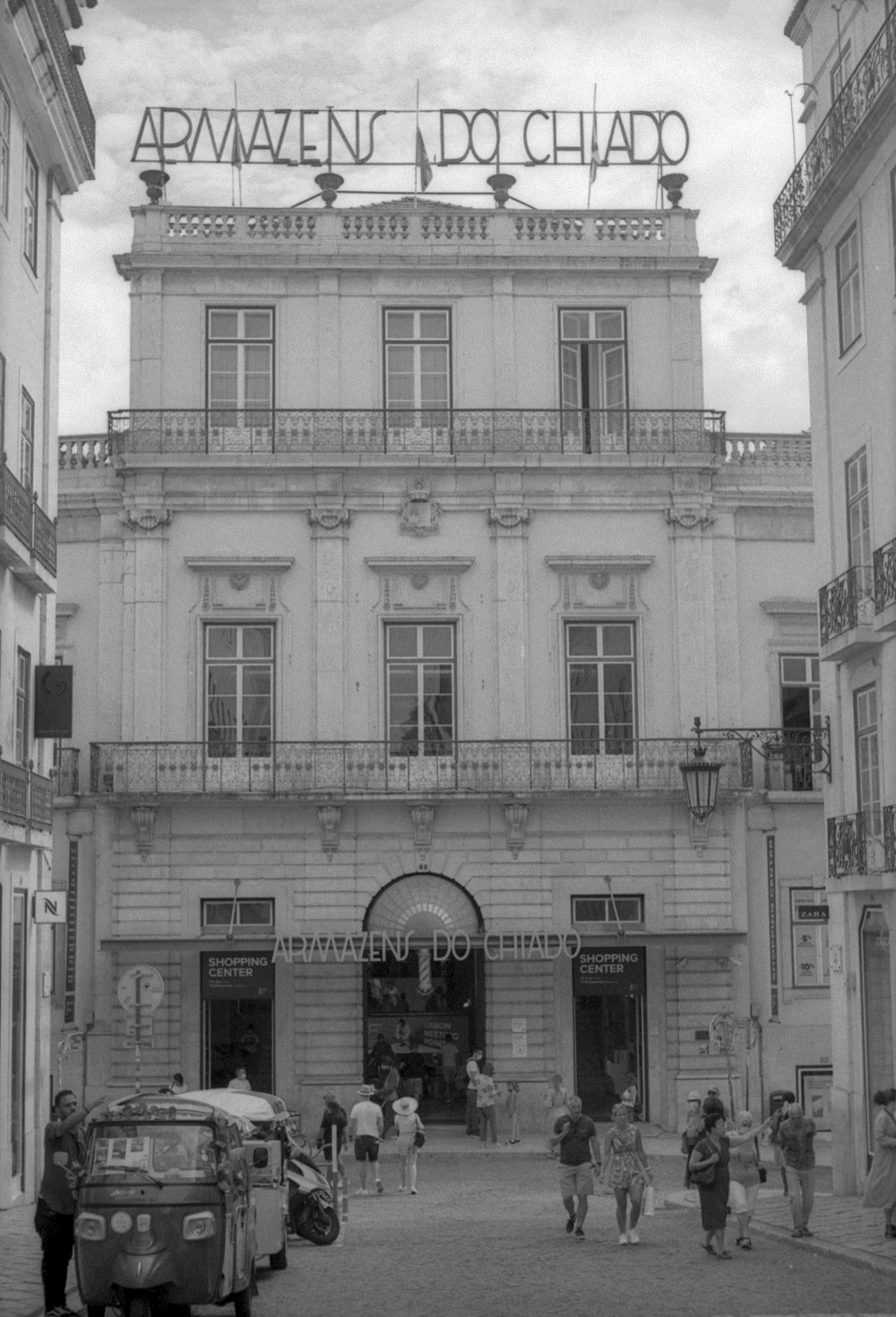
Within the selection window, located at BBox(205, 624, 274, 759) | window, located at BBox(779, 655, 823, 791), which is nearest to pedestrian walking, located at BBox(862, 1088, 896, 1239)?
window, located at BBox(779, 655, 823, 791)

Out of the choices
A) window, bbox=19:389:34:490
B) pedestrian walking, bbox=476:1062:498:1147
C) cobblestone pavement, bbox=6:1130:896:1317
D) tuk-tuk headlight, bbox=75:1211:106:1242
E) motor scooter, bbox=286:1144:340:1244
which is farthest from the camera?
pedestrian walking, bbox=476:1062:498:1147

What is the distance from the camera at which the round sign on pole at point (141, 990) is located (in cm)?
2762

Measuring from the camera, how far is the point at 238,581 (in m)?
35.7

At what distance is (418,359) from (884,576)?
14.8m

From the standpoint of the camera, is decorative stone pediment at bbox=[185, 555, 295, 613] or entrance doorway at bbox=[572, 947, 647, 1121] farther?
decorative stone pediment at bbox=[185, 555, 295, 613]

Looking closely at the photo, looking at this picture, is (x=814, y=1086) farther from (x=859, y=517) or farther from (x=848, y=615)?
(x=859, y=517)

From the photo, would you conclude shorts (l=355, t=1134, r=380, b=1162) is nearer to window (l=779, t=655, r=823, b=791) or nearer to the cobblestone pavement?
the cobblestone pavement

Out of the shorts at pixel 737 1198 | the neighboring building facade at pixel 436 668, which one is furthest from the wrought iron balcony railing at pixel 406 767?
the shorts at pixel 737 1198

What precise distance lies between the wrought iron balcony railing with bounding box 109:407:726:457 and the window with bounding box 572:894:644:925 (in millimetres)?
8037

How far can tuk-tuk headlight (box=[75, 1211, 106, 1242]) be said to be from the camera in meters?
14.6

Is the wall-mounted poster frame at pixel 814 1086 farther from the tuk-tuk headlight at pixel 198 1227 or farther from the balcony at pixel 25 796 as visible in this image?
the tuk-tuk headlight at pixel 198 1227

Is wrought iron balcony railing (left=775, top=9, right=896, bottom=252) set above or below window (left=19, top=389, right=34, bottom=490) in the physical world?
above

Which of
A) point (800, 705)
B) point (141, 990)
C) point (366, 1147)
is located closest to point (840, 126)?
point (800, 705)

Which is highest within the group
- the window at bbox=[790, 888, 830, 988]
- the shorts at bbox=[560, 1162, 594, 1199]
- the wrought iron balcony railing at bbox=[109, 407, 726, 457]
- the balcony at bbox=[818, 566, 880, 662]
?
the wrought iron balcony railing at bbox=[109, 407, 726, 457]
